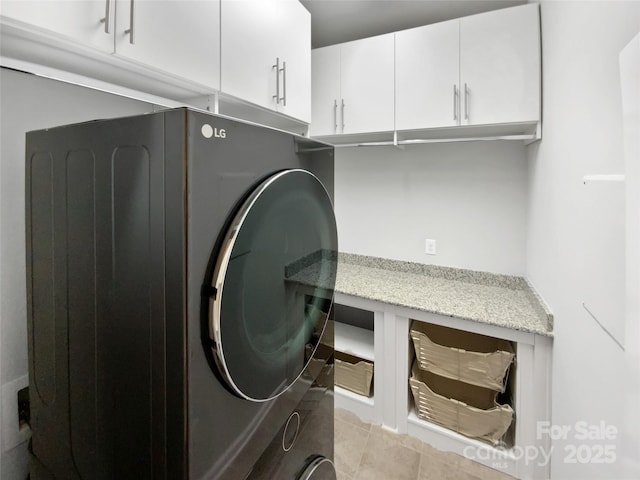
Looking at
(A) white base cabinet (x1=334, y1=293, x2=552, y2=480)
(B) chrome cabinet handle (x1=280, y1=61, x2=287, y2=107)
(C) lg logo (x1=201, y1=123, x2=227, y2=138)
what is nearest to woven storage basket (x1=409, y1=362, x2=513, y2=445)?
(A) white base cabinet (x1=334, y1=293, x2=552, y2=480)

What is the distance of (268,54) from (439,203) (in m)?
1.52

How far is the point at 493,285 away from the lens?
6.98 ft

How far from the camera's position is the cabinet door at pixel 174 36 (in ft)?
2.89

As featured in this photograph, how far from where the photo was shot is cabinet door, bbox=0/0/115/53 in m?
0.69

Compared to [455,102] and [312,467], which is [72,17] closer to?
[312,467]

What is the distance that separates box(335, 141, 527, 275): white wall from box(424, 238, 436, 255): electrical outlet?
0.03 m

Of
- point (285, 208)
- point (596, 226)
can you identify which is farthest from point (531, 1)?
point (285, 208)

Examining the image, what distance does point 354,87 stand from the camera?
2137 millimetres

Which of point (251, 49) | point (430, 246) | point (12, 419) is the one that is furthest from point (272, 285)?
point (430, 246)

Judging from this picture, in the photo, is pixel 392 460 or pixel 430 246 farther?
pixel 430 246

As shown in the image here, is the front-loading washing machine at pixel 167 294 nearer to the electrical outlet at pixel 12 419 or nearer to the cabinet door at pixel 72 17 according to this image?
the electrical outlet at pixel 12 419

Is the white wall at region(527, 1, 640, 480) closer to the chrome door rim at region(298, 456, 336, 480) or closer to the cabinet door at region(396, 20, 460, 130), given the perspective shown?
the cabinet door at region(396, 20, 460, 130)

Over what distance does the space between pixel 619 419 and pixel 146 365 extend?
1.15 metres

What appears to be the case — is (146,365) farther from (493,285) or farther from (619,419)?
(493,285)
